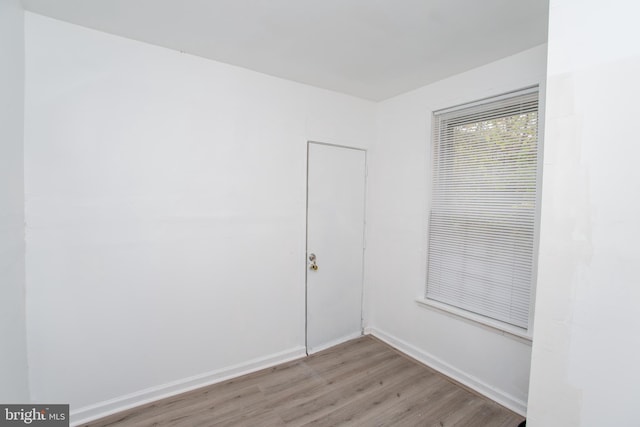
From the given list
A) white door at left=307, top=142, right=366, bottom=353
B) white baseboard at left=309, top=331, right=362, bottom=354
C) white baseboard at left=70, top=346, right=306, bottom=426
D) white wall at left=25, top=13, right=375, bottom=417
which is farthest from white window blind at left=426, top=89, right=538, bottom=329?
white baseboard at left=70, top=346, right=306, bottom=426

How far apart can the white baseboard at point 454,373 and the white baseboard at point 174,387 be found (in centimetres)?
97

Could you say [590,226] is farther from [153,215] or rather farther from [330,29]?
[153,215]

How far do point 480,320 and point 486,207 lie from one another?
930 mm

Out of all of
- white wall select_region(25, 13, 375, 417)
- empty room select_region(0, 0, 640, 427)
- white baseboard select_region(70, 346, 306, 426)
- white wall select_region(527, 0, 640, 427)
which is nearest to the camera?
Result: white wall select_region(527, 0, 640, 427)

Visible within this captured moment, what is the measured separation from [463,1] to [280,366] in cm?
306

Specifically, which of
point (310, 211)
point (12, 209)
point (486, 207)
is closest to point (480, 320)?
point (486, 207)

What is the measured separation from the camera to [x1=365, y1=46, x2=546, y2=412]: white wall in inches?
84.1

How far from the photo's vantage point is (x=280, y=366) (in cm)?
264

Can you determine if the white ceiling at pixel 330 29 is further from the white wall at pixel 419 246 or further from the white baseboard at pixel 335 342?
the white baseboard at pixel 335 342

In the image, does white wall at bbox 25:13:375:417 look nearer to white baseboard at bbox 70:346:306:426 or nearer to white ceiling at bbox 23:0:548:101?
white baseboard at bbox 70:346:306:426

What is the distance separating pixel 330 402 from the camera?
2.17m

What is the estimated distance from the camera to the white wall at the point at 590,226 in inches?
40.3

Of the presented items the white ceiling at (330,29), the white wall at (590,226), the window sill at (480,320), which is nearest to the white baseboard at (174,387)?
the window sill at (480,320)

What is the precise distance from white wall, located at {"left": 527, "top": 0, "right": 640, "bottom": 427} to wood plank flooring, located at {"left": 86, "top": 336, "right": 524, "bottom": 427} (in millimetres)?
1005
